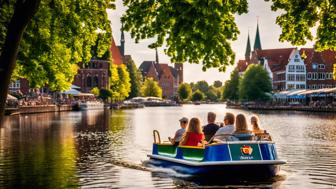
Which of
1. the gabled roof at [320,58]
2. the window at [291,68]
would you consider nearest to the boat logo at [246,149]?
the gabled roof at [320,58]

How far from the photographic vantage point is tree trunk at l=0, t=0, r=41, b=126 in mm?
10914

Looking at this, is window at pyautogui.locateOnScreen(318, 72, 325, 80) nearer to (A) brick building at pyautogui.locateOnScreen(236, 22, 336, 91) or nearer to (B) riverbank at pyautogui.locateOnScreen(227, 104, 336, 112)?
(A) brick building at pyautogui.locateOnScreen(236, 22, 336, 91)

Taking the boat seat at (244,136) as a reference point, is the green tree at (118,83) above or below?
above

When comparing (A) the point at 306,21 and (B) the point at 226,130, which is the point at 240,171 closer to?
(B) the point at 226,130

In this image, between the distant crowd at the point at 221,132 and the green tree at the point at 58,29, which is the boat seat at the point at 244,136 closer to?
the distant crowd at the point at 221,132

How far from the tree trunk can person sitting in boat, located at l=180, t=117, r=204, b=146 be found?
8124 mm

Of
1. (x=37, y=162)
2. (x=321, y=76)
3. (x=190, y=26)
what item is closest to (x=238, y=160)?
(x=190, y=26)

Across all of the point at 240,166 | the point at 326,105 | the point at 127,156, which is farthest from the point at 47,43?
the point at 326,105

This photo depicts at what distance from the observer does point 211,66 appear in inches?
435

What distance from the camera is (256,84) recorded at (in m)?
123

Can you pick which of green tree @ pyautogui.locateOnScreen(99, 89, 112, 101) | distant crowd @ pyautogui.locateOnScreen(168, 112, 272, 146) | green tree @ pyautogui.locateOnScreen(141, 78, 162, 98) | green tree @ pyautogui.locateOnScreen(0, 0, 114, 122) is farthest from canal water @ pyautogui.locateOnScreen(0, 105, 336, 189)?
green tree @ pyautogui.locateOnScreen(141, 78, 162, 98)

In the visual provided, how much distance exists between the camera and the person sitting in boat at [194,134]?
18.2 meters

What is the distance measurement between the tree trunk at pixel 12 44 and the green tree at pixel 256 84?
114m

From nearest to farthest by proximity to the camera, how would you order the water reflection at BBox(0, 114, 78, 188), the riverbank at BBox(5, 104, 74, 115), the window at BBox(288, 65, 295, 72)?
the water reflection at BBox(0, 114, 78, 188)
the riverbank at BBox(5, 104, 74, 115)
the window at BBox(288, 65, 295, 72)
